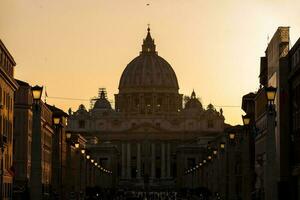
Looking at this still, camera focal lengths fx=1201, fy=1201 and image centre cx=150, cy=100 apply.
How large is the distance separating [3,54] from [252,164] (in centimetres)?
4657

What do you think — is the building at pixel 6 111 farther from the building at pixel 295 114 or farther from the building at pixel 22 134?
the building at pixel 22 134

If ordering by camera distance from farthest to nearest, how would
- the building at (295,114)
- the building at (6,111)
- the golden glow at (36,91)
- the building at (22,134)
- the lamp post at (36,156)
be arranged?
the building at (22,134), the building at (295,114), the building at (6,111), the lamp post at (36,156), the golden glow at (36,91)

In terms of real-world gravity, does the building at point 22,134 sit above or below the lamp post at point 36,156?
above

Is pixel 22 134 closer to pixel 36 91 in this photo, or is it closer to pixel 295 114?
pixel 295 114

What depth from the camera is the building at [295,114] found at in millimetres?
68438

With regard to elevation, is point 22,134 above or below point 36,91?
above

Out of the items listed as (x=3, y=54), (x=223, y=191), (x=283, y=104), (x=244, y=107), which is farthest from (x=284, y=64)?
(x=244, y=107)

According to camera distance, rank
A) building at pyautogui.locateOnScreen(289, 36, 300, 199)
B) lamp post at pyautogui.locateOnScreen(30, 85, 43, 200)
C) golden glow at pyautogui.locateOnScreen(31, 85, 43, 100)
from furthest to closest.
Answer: building at pyautogui.locateOnScreen(289, 36, 300, 199)
lamp post at pyautogui.locateOnScreen(30, 85, 43, 200)
golden glow at pyautogui.locateOnScreen(31, 85, 43, 100)

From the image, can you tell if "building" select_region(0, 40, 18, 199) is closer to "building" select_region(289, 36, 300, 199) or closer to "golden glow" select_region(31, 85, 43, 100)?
"building" select_region(289, 36, 300, 199)

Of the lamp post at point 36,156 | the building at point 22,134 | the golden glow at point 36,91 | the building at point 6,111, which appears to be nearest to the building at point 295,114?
the building at point 6,111

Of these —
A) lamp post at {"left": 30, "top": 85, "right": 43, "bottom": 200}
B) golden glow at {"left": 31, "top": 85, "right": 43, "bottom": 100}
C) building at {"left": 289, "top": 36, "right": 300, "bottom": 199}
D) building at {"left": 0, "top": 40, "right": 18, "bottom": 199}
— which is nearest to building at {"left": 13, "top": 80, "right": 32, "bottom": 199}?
building at {"left": 0, "top": 40, "right": 18, "bottom": 199}

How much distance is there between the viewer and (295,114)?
70938mm

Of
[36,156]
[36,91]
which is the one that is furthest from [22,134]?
[36,91]

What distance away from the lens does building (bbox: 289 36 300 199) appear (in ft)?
225
